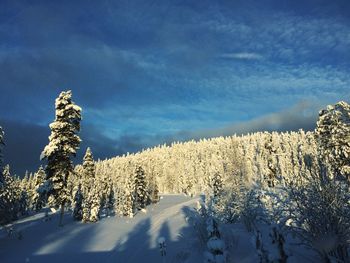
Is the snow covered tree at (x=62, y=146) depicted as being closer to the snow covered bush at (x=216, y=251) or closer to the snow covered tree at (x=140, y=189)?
the snow covered bush at (x=216, y=251)

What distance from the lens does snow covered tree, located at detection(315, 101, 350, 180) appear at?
41594 mm

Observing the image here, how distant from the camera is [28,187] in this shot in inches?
4776

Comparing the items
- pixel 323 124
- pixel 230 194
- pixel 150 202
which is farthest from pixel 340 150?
pixel 150 202

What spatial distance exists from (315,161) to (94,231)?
2641 cm

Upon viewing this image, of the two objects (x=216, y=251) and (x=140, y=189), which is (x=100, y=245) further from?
(x=140, y=189)

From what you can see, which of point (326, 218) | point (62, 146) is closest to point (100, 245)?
point (62, 146)

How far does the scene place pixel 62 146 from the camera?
1423 inches

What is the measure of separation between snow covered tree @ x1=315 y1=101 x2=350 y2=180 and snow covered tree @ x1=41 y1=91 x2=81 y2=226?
2748 centimetres

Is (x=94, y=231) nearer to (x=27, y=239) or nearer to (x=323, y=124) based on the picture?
(x=27, y=239)

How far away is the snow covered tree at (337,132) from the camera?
4159cm

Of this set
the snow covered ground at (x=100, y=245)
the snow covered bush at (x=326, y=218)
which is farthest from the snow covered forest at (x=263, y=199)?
the snow covered ground at (x=100, y=245)

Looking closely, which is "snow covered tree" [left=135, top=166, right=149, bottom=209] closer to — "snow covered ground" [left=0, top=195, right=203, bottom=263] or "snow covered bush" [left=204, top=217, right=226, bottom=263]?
"snow covered ground" [left=0, top=195, right=203, bottom=263]

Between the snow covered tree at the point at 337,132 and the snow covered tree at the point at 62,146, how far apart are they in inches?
1082

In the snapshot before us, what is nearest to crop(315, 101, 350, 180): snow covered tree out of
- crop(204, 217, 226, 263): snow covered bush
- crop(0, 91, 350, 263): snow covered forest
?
crop(0, 91, 350, 263): snow covered forest
